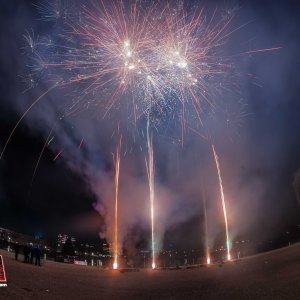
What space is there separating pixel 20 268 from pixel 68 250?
43685 millimetres

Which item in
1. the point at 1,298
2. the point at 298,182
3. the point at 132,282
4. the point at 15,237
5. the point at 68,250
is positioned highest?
the point at 298,182

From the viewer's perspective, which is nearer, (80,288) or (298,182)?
(80,288)

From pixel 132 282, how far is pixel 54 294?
7.81m

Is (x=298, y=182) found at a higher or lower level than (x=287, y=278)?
higher

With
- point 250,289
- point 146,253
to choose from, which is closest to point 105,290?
point 250,289

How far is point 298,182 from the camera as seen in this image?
4738 centimetres

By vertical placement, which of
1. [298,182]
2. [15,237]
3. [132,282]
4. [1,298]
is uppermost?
[298,182]

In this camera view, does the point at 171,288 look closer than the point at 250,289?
No

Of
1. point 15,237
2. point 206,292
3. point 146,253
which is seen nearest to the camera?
point 206,292

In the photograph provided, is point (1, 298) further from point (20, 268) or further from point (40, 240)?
point (40, 240)

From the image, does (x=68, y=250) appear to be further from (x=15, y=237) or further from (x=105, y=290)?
(x=105, y=290)

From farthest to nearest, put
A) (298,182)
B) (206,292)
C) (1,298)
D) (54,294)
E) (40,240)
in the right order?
(298,182) → (40,240) → (206,292) → (54,294) → (1,298)

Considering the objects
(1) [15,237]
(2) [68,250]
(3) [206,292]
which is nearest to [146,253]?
(2) [68,250]

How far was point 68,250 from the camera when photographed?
205ft
